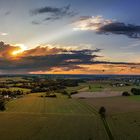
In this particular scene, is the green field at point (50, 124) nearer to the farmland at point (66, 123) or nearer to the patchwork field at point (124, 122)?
the farmland at point (66, 123)

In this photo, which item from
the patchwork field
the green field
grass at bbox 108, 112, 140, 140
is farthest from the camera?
the green field

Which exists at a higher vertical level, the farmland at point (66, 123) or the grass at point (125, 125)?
the farmland at point (66, 123)

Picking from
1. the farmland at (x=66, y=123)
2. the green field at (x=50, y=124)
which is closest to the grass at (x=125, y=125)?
the farmland at (x=66, y=123)

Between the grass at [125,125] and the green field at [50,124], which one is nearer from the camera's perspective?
the grass at [125,125]

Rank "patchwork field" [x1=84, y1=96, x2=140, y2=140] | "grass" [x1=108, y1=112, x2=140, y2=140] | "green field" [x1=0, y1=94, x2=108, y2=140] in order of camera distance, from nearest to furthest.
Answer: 1. "grass" [x1=108, y1=112, x2=140, y2=140]
2. "patchwork field" [x1=84, y1=96, x2=140, y2=140]
3. "green field" [x1=0, y1=94, x2=108, y2=140]

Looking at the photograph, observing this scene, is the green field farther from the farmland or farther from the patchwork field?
the patchwork field

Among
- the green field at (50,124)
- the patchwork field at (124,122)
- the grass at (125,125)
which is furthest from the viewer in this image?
the green field at (50,124)

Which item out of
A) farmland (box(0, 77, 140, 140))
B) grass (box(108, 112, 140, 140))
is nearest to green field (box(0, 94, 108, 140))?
farmland (box(0, 77, 140, 140))

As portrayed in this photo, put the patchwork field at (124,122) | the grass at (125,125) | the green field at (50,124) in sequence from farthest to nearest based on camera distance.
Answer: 1. the green field at (50,124)
2. the patchwork field at (124,122)
3. the grass at (125,125)

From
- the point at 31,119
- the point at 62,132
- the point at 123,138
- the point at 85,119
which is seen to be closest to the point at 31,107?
the point at 31,119
